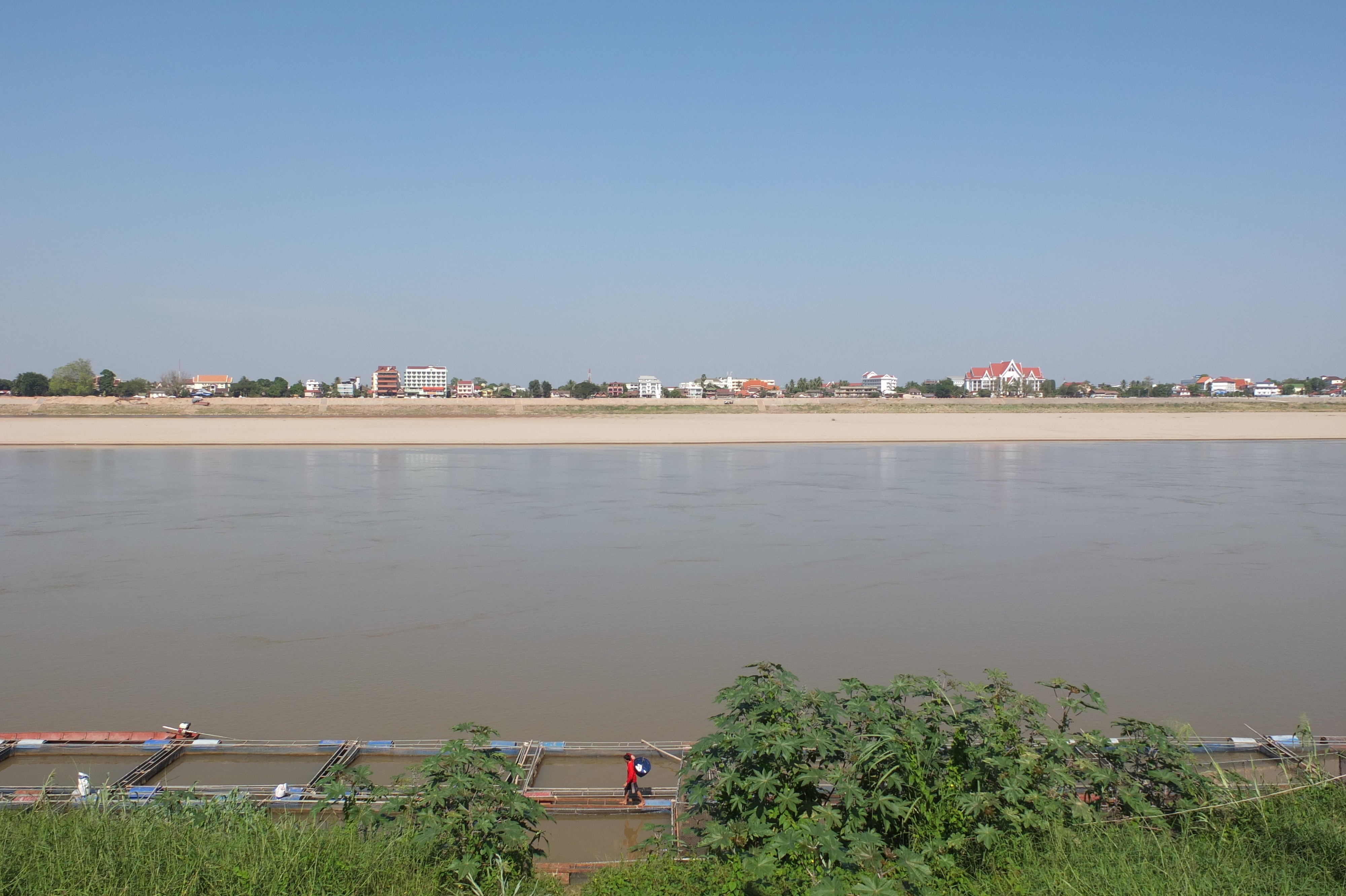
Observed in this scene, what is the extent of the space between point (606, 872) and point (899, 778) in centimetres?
152

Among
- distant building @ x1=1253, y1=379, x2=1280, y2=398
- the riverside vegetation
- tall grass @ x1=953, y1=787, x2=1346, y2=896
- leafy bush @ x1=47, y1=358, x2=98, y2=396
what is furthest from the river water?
distant building @ x1=1253, y1=379, x2=1280, y2=398

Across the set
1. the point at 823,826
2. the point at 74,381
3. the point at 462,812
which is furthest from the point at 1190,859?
the point at 74,381

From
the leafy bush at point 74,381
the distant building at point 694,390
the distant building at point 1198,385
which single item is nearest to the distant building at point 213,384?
the leafy bush at point 74,381

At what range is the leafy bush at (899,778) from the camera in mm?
3754

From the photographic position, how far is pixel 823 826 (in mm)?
3678

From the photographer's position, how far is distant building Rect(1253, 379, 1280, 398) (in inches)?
5492

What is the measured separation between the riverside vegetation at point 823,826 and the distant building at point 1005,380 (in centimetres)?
12930

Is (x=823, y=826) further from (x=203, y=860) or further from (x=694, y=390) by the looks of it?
(x=694, y=390)

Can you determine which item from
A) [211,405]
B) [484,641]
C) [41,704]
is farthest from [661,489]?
[211,405]

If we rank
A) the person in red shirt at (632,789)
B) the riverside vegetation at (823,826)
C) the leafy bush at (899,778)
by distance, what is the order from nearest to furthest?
the riverside vegetation at (823,826), the leafy bush at (899,778), the person in red shirt at (632,789)

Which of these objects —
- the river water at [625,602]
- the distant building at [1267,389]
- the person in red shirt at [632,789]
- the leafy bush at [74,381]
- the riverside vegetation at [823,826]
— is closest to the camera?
the riverside vegetation at [823,826]

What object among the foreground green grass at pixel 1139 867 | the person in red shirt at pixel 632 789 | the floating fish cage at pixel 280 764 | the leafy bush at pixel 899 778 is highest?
the leafy bush at pixel 899 778

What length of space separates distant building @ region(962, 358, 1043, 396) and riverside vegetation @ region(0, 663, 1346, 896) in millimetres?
129301

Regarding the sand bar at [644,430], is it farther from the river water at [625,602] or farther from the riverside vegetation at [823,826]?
the riverside vegetation at [823,826]
